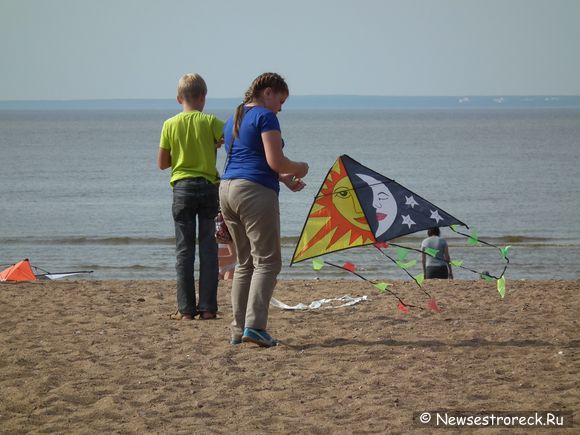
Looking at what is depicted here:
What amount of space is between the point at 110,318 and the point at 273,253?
5.91 feet

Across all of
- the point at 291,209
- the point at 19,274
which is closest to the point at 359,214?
the point at 19,274

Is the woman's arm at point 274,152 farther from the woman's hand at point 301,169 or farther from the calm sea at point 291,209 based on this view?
the calm sea at point 291,209

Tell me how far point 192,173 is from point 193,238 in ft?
1.61

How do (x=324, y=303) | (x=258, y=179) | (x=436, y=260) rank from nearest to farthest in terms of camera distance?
(x=258, y=179), (x=324, y=303), (x=436, y=260)

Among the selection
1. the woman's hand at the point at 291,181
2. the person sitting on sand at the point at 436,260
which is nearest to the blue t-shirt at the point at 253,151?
the woman's hand at the point at 291,181

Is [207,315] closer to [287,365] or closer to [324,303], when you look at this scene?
[324,303]

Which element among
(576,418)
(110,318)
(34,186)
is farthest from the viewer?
(34,186)

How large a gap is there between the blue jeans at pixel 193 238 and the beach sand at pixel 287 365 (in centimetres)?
20

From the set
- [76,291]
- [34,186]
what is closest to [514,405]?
[76,291]

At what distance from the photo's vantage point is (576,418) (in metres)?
4.26

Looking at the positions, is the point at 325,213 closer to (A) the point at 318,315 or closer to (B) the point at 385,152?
(A) the point at 318,315

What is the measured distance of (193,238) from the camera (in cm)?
659

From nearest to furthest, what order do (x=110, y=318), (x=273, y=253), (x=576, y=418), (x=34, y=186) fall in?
(x=576, y=418) → (x=273, y=253) → (x=110, y=318) → (x=34, y=186)

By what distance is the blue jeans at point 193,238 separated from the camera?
639cm
